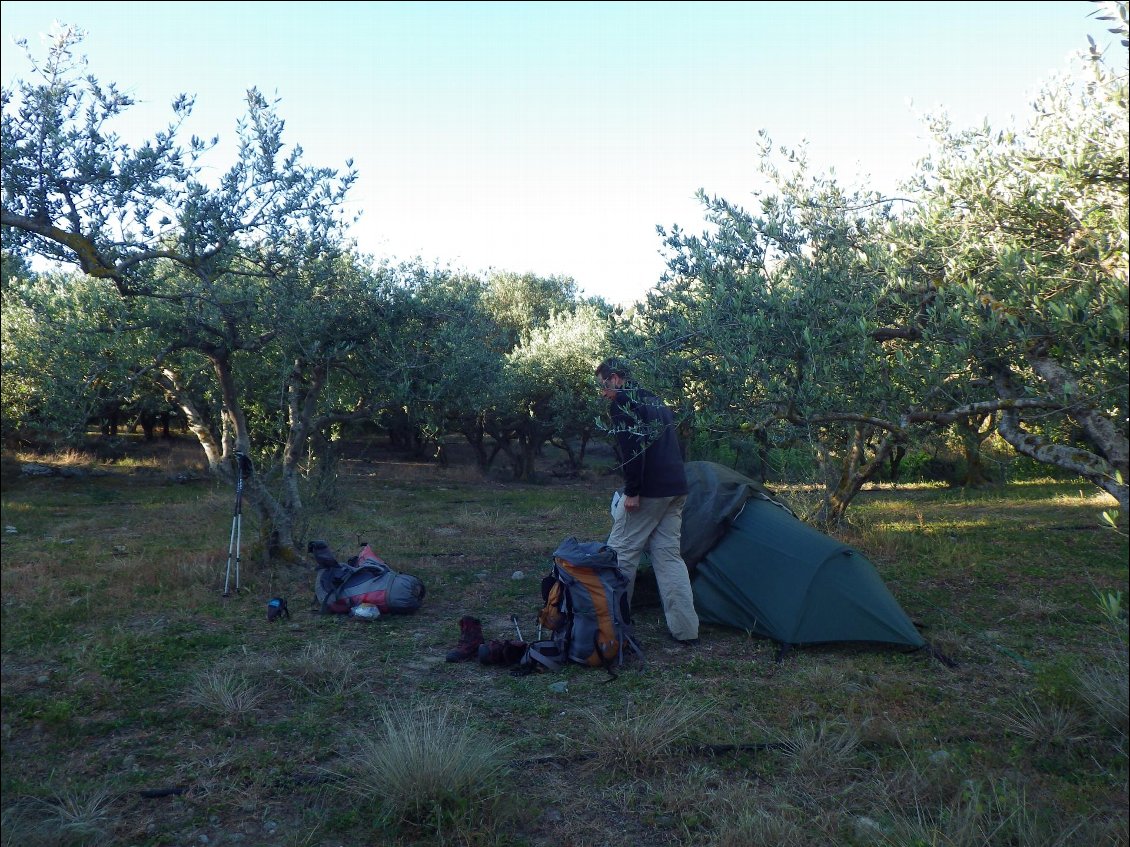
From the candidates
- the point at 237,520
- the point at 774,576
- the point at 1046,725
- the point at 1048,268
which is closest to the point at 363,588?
the point at 237,520

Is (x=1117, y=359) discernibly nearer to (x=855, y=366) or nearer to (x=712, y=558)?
(x=855, y=366)

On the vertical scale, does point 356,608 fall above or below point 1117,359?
below

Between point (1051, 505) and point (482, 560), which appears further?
point (1051, 505)

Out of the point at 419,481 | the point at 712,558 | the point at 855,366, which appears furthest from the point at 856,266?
the point at 419,481

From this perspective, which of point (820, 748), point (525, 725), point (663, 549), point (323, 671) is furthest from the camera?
point (663, 549)

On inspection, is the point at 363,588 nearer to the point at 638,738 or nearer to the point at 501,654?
the point at 501,654

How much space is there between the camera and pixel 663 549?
7.54 meters

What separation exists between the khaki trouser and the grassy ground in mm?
343

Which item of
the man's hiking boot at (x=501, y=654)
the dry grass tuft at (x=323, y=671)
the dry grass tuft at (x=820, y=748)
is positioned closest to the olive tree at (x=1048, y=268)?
the dry grass tuft at (x=820, y=748)

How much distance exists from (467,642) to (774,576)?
8.83ft

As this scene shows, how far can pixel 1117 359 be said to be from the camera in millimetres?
4203

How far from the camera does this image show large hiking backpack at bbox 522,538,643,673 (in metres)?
6.55

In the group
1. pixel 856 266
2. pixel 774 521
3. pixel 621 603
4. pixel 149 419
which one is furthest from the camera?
pixel 149 419

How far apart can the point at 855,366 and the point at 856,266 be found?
1.40 metres
